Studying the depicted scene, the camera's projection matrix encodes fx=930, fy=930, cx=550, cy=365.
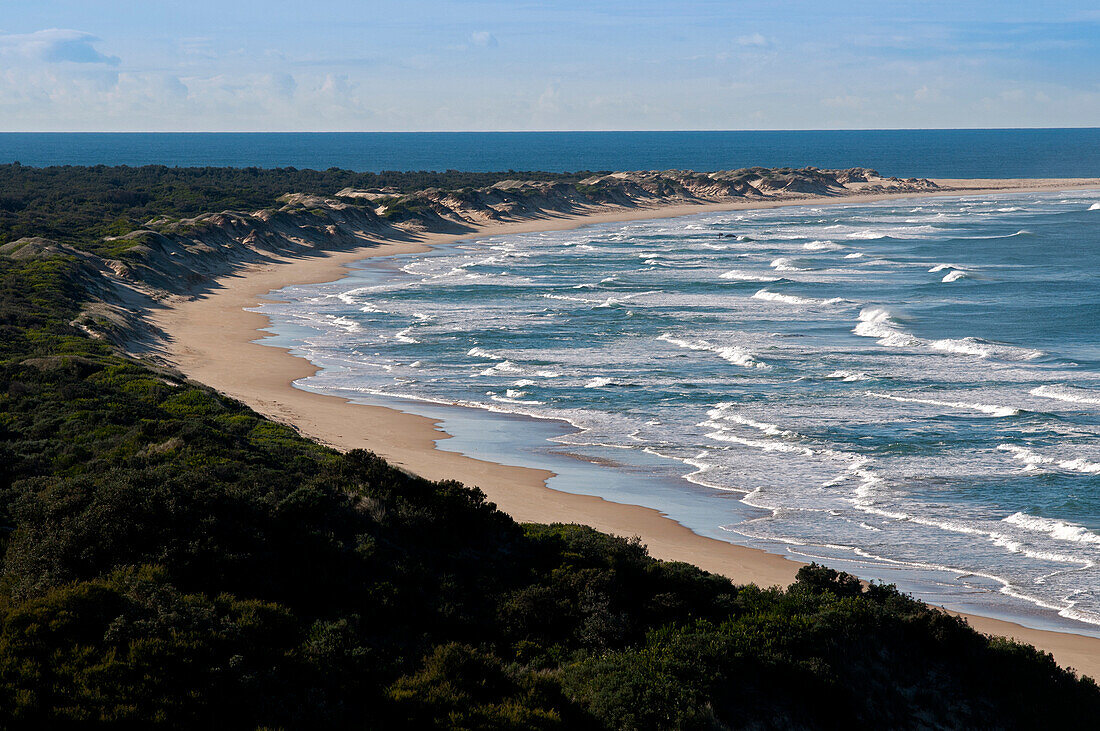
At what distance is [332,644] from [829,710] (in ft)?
16.7

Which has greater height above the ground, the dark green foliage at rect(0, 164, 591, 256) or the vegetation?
the dark green foliage at rect(0, 164, 591, 256)

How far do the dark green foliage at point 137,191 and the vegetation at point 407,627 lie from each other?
43264 mm

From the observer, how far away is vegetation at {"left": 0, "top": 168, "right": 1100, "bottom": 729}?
826 cm

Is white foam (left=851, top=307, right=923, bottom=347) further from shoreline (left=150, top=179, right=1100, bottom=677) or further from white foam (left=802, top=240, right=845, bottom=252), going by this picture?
white foam (left=802, top=240, right=845, bottom=252)

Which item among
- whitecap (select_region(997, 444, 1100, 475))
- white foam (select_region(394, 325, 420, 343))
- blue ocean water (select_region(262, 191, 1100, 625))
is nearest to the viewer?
blue ocean water (select_region(262, 191, 1100, 625))

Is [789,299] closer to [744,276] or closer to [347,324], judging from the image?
[744,276]

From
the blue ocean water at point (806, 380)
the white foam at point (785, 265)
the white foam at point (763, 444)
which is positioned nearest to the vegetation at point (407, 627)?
the blue ocean water at point (806, 380)

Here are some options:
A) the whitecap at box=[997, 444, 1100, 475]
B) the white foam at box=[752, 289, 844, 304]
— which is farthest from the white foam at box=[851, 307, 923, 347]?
the whitecap at box=[997, 444, 1100, 475]

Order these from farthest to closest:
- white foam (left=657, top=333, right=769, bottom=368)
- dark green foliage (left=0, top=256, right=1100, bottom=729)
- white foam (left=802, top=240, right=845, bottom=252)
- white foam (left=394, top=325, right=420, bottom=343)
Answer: white foam (left=802, top=240, right=845, bottom=252) → white foam (left=394, top=325, right=420, bottom=343) → white foam (left=657, top=333, right=769, bottom=368) → dark green foliage (left=0, top=256, right=1100, bottom=729)

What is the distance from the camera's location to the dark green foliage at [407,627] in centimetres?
826

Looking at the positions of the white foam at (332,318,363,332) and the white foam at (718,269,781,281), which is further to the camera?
the white foam at (718,269,781,281)

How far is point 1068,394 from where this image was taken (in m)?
27.4

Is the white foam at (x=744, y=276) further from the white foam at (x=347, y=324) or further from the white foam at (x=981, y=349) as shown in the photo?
the white foam at (x=347, y=324)

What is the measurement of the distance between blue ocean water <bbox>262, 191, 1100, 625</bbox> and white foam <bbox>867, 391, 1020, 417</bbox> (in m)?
0.12
